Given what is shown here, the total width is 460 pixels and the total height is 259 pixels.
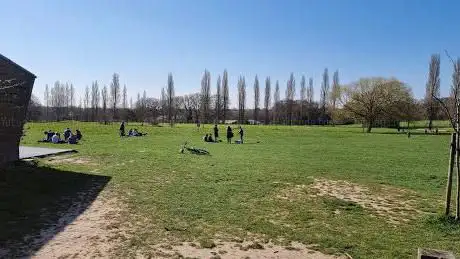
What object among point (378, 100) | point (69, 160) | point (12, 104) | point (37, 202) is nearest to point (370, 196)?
point (37, 202)

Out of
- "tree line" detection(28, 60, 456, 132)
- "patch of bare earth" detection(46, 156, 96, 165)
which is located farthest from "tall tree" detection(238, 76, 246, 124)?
"patch of bare earth" detection(46, 156, 96, 165)

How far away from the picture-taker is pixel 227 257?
7.77 metres

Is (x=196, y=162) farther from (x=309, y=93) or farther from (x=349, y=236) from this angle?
(x=309, y=93)

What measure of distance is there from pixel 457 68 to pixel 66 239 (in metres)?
10.0

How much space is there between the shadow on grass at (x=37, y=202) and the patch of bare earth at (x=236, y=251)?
2509 millimetres

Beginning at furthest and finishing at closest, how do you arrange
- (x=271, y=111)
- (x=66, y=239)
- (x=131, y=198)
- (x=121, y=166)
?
(x=271, y=111) < (x=121, y=166) < (x=131, y=198) < (x=66, y=239)

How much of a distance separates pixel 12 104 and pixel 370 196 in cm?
1413

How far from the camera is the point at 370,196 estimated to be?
13398mm

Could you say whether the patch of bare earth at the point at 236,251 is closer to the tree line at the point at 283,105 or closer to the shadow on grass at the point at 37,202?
the shadow on grass at the point at 37,202

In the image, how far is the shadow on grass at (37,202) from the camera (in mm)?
8367

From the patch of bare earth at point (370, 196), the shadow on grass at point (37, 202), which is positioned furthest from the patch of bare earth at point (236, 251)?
the patch of bare earth at point (370, 196)

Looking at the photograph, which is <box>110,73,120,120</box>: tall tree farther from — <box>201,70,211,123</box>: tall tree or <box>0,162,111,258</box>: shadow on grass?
<box>0,162,111,258</box>: shadow on grass

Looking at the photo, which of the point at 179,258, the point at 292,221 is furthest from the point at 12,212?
the point at 292,221

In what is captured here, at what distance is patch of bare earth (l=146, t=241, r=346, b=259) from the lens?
7832mm
